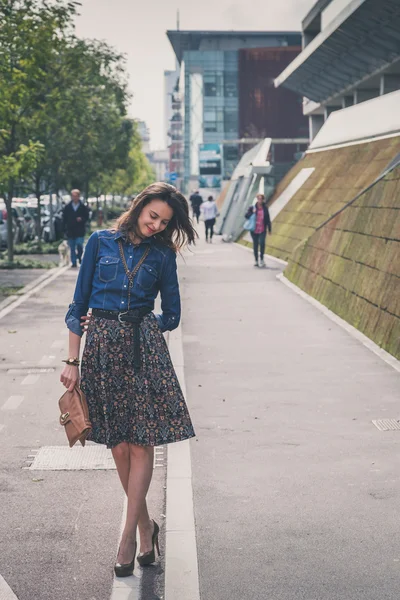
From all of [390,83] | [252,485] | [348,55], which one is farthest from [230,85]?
[252,485]

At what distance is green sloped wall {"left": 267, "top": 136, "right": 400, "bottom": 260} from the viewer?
2636 centimetres

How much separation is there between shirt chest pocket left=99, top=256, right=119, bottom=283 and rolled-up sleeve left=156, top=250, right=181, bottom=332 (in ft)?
0.85

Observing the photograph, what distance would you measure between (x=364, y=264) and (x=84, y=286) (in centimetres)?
1001

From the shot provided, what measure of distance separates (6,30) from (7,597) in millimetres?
20420

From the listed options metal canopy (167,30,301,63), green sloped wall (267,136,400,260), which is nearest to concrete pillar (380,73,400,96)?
green sloped wall (267,136,400,260)

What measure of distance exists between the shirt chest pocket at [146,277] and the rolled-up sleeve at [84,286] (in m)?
0.23

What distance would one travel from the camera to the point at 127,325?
5.38 m

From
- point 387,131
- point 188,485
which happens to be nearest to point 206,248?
point 387,131

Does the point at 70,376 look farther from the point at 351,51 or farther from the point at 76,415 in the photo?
the point at 351,51

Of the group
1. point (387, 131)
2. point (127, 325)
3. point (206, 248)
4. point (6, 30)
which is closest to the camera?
point (127, 325)

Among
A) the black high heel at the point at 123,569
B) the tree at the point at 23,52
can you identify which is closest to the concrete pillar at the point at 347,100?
the tree at the point at 23,52

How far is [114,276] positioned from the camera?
17.7ft

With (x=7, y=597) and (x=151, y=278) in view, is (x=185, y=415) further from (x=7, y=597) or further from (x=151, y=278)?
(x=7, y=597)

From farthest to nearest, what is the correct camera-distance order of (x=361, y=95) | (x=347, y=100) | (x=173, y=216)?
(x=347, y=100), (x=361, y=95), (x=173, y=216)
